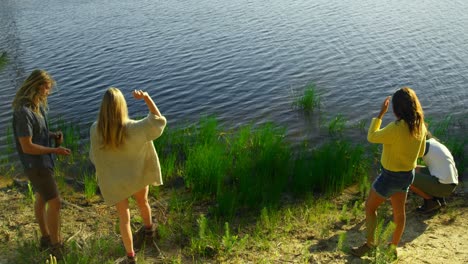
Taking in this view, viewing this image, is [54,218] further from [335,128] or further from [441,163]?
[335,128]

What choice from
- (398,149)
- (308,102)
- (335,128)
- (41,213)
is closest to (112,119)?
(41,213)

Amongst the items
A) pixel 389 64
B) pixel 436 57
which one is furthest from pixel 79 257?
pixel 436 57

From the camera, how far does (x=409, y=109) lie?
4.44 m

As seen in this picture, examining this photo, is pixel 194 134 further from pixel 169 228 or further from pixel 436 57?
pixel 436 57

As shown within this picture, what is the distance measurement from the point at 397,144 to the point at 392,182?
1.32 ft

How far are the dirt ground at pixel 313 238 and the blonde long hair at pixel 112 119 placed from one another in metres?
1.50

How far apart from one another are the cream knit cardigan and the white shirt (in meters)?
3.41

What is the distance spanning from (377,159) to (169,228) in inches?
162

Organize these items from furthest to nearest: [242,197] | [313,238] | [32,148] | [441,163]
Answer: [242,197]
[441,163]
[313,238]
[32,148]

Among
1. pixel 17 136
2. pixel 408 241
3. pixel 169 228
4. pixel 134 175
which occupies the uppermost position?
pixel 17 136

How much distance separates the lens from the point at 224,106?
12188 millimetres

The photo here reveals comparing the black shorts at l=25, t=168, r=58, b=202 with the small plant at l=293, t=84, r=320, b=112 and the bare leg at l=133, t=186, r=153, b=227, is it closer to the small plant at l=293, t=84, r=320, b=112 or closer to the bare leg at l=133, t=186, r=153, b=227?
the bare leg at l=133, t=186, r=153, b=227

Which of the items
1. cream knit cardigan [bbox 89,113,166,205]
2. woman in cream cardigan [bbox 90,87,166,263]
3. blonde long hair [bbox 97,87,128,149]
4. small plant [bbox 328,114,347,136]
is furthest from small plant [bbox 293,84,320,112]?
blonde long hair [bbox 97,87,128,149]

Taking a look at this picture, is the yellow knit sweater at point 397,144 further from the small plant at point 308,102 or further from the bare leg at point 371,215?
the small plant at point 308,102
